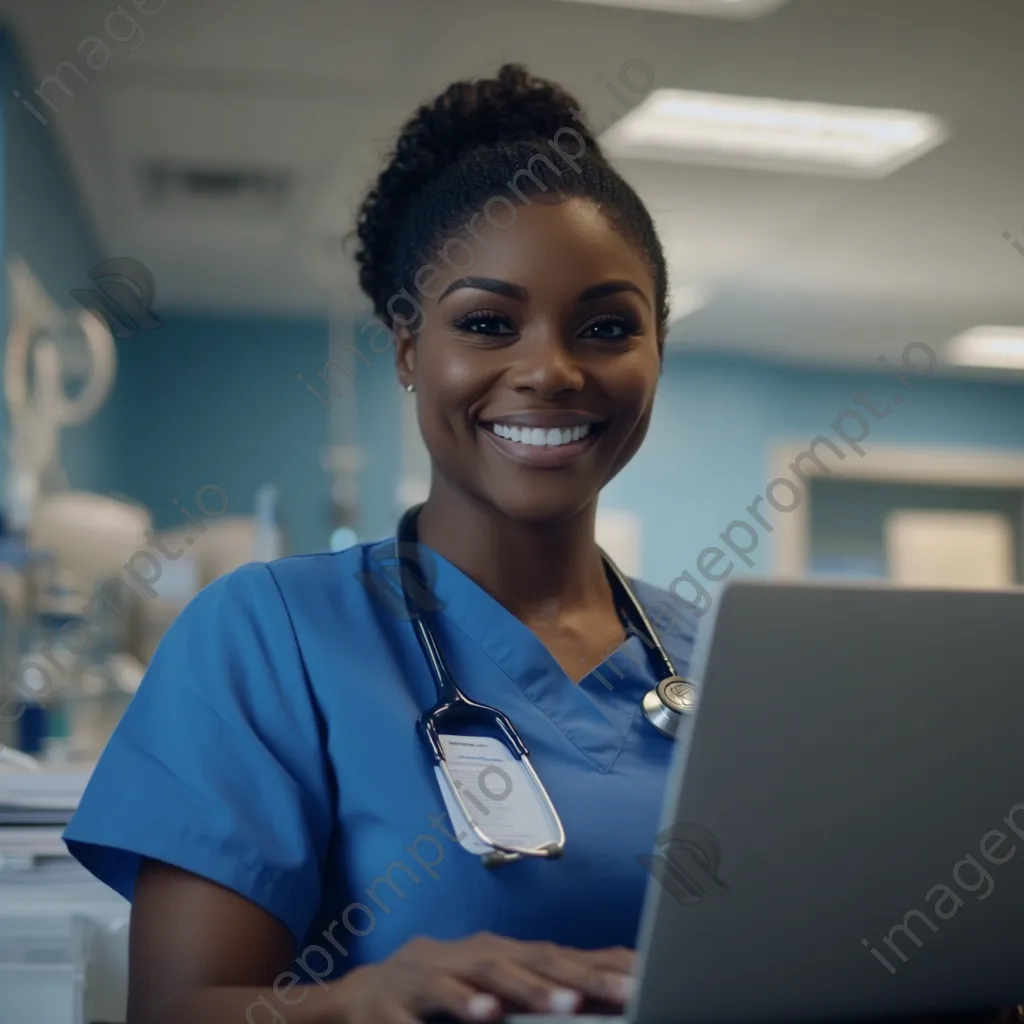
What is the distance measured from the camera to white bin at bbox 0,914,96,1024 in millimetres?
898

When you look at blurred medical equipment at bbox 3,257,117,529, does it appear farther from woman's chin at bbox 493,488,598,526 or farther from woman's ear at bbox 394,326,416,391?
woman's chin at bbox 493,488,598,526

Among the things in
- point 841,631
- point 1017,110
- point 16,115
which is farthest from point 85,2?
point 841,631

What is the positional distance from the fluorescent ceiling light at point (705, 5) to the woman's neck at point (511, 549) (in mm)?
1897

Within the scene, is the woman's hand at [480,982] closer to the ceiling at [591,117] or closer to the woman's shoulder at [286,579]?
the woman's shoulder at [286,579]

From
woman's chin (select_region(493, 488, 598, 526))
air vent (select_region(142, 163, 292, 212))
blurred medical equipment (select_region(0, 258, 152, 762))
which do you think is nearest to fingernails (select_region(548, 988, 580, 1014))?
woman's chin (select_region(493, 488, 598, 526))

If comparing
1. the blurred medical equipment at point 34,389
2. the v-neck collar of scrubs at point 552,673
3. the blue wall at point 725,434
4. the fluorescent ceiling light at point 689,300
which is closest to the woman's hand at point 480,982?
the v-neck collar of scrubs at point 552,673

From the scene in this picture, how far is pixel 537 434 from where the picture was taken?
949 millimetres

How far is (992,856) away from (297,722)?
413 millimetres

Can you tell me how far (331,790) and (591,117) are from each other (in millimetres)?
1206

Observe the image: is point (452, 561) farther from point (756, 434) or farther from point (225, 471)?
point (756, 434)

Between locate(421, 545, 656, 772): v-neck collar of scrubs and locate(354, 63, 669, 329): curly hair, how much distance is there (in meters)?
0.22

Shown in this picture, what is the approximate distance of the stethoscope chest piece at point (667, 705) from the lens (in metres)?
0.92

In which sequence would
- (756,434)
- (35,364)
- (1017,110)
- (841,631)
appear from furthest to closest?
1. (756,434)
2. (1017,110)
3. (35,364)
4. (841,631)

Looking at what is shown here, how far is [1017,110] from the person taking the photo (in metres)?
3.17
